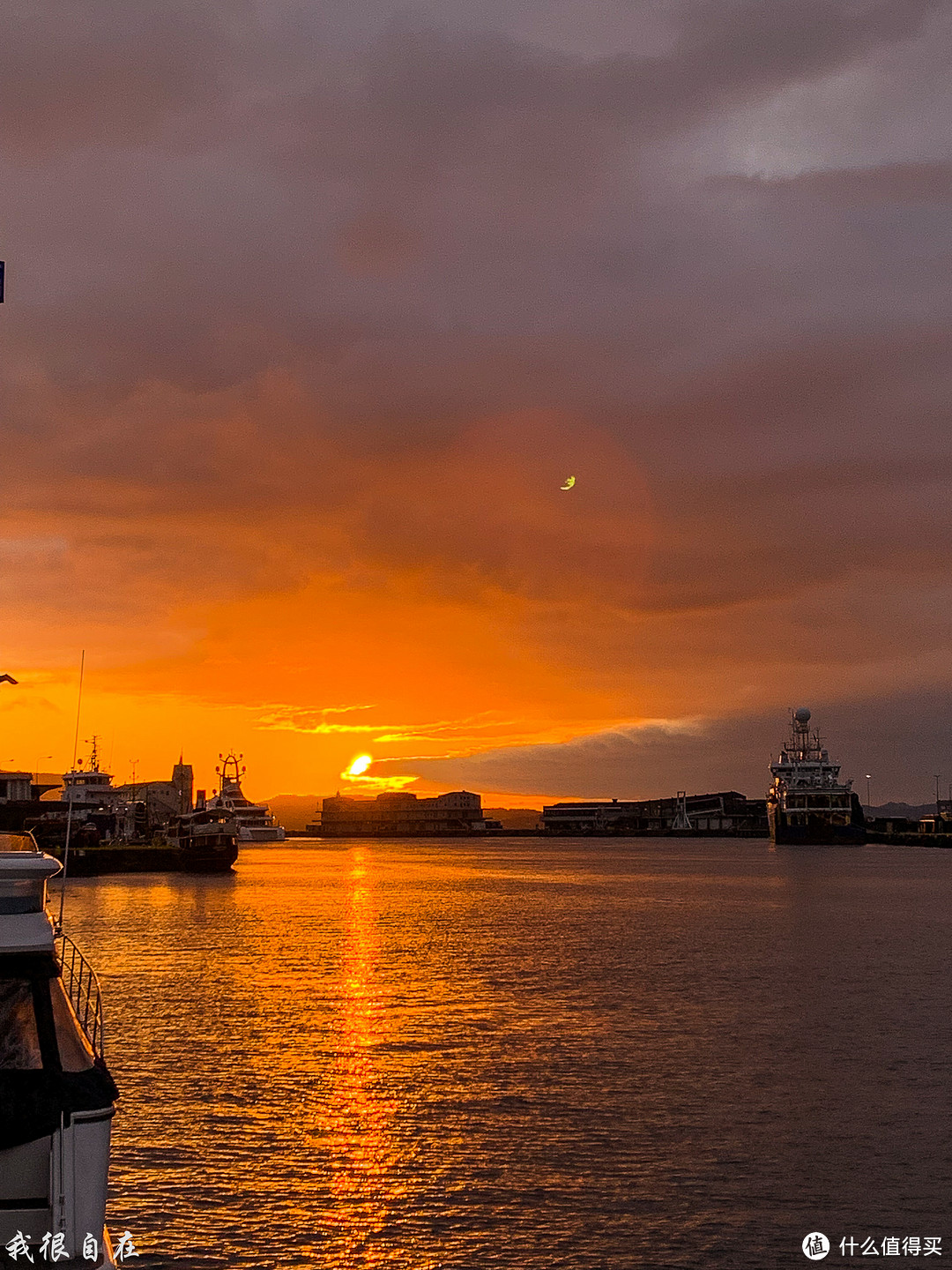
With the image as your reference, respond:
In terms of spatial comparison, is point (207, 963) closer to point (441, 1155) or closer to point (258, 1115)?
point (258, 1115)

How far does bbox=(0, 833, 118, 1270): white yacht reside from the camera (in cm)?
1278

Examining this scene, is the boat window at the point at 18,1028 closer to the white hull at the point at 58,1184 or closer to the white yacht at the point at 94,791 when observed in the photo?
the white hull at the point at 58,1184

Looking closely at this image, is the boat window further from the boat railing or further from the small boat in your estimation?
the small boat

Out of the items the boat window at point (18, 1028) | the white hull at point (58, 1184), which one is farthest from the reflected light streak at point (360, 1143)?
the boat window at point (18, 1028)

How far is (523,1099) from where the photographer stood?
2994cm

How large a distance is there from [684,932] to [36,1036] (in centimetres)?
6523

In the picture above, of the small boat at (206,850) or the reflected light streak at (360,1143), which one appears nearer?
the reflected light streak at (360,1143)

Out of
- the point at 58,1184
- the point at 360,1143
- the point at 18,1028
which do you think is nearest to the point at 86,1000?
the point at 360,1143

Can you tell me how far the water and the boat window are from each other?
7370 millimetres

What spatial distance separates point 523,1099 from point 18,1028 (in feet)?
61.4

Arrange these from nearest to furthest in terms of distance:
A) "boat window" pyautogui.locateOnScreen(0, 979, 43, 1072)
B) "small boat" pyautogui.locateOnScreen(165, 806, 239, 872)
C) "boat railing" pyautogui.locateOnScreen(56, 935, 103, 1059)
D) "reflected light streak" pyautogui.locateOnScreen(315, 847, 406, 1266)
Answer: "boat window" pyautogui.locateOnScreen(0, 979, 43, 1072)
"boat railing" pyautogui.locateOnScreen(56, 935, 103, 1059)
"reflected light streak" pyautogui.locateOnScreen(315, 847, 406, 1266)
"small boat" pyautogui.locateOnScreen(165, 806, 239, 872)

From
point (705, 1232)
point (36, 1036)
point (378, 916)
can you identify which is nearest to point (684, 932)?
point (378, 916)

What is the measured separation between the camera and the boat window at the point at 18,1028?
44.0 ft

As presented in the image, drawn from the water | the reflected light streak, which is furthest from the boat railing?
the reflected light streak
